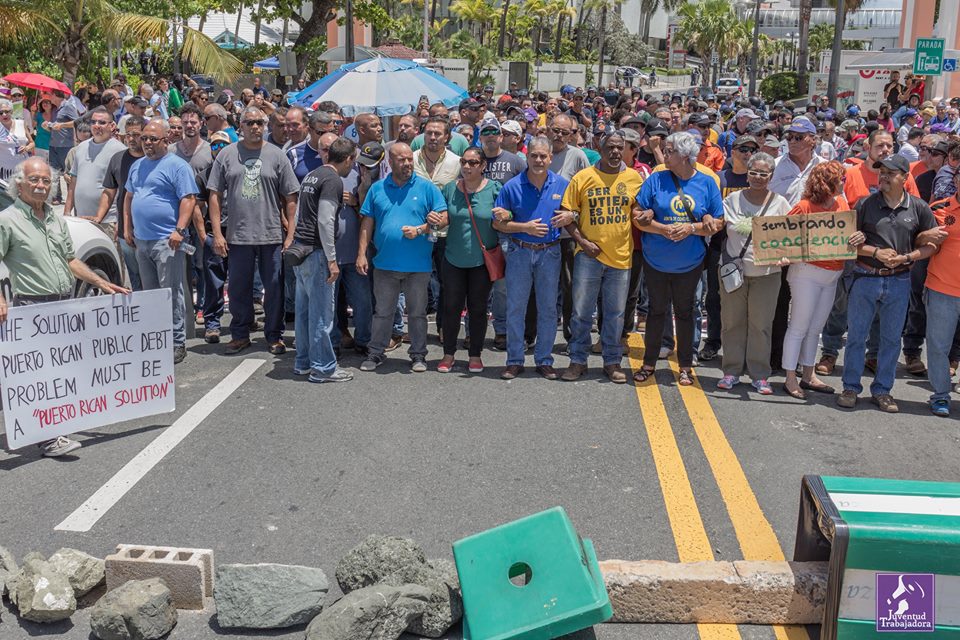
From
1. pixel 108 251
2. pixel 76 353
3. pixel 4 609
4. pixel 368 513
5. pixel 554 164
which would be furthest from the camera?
pixel 554 164

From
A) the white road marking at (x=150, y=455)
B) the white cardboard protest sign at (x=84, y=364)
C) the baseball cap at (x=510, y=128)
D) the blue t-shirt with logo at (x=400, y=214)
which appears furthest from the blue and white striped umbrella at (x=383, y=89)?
the white cardboard protest sign at (x=84, y=364)

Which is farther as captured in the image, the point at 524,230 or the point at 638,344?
Answer: the point at 638,344

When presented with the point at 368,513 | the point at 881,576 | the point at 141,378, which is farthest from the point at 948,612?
the point at 141,378

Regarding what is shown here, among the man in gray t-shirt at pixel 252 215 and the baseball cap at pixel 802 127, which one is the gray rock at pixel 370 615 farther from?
the baseball cap at pixel 802 127

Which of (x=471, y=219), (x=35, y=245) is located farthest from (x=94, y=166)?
(x=471, y=219)

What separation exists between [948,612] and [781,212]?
4090 mm

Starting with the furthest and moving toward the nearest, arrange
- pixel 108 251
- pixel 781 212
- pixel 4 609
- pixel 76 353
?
pixel 108 251 → pixel 781 212 → pixel 76 353 → pixel 4 609

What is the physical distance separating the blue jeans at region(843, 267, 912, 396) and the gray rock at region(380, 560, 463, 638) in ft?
13.9

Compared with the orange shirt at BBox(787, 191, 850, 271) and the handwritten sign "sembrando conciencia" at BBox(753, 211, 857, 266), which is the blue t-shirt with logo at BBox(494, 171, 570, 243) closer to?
the handwritten sign "sembrando conciencia" at BBox(753, 211, 857, 266)

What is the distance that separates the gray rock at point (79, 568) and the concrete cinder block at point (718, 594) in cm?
227

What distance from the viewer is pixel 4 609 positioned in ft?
14.8

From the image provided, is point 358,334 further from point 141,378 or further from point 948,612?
point 948,612

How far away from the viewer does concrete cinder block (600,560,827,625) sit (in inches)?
174

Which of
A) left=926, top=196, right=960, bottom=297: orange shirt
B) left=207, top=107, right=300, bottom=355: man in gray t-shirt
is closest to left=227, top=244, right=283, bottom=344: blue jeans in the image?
left=207, top=107, right=300, bottom=355: man in gray t-shirt
